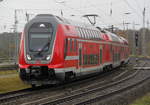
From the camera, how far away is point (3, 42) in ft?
238

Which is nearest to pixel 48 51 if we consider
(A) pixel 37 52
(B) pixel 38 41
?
(A) pixel 37 52

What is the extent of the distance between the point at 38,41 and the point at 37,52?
0.58m

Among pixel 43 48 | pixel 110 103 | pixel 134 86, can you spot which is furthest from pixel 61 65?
pixel 134 86

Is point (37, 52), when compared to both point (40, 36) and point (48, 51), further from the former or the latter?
point (40, 36)

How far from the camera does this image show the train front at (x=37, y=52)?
1605 cm

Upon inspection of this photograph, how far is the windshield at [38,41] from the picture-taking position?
16.2 metres

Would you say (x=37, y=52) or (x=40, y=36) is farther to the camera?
(x=40, y=36)

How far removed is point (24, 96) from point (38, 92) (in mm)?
1383

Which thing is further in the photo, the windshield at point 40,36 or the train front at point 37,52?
the windshield at point 40,36

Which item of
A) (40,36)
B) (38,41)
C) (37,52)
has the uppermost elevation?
(40,36)

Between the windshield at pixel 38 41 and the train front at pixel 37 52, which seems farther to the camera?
the windshield at pixel 38 41

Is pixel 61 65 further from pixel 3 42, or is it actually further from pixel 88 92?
pixel 3 42

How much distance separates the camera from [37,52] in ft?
53.1

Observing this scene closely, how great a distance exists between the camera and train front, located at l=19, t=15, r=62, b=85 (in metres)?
16.0
